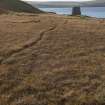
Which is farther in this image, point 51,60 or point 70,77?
point 51,60

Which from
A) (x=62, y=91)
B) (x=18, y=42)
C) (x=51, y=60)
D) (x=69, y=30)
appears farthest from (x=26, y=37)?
(x=62, y=91)

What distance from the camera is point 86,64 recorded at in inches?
732

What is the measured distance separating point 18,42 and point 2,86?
7678 mm

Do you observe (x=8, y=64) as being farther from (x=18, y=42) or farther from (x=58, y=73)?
(x=18, y=42)

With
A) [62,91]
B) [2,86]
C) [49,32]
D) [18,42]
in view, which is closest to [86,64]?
[62,91]

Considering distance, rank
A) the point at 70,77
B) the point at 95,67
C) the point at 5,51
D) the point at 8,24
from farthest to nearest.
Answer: the point at 8,24
the point at 5,51
the point at 95,67
the point at 70,77

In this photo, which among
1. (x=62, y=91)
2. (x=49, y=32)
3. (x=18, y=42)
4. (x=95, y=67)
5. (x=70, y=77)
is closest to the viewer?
(x=62, y=91)

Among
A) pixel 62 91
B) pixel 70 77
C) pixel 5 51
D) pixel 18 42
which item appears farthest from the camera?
pixel 18 42

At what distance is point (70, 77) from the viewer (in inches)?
663

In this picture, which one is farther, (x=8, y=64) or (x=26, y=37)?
(x=26, y=37)

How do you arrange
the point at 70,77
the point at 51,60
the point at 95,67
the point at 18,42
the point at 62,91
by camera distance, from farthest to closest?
the point at 18,42, the point at 51,60, the point at 95,67, the point at 70,77, the point at 62,91

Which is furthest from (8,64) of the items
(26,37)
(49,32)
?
(49,32)

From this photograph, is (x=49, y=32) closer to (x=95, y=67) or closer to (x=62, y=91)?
(x=95, y=67)

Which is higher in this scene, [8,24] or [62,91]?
[8,24]
